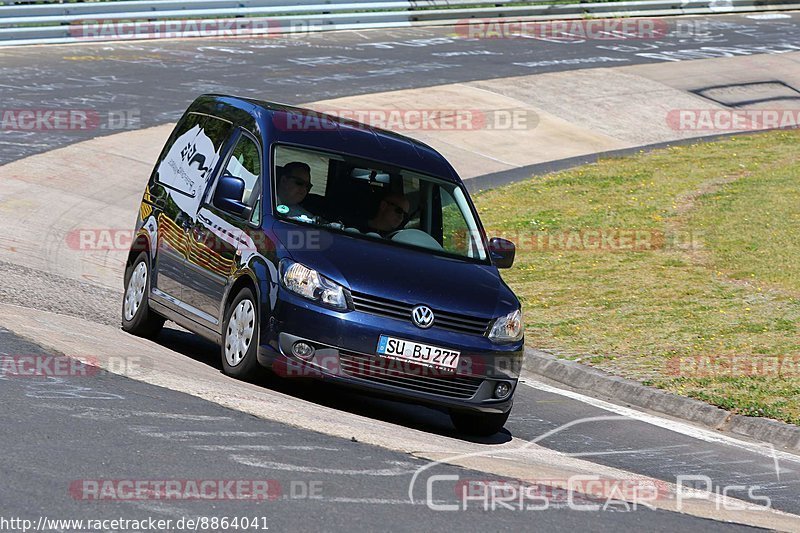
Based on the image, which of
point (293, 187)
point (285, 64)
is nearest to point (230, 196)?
point (293, 187)

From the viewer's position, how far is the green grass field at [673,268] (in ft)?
38.4

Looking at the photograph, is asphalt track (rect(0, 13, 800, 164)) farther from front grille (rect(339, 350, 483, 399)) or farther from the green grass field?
front grille (rect(339, 350, 483, 399))

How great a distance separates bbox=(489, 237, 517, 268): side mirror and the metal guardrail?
1950cm

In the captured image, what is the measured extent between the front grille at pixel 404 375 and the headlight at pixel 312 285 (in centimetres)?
34

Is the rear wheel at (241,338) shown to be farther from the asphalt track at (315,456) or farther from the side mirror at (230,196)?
the side mirror at (230,196)

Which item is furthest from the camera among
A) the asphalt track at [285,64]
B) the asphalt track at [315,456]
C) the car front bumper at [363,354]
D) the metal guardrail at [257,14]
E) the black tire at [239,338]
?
the metal guardrail at [257,14]

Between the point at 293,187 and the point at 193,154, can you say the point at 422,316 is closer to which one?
the point at 293,187

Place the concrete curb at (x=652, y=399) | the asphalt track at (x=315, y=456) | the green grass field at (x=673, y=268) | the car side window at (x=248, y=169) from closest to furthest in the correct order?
the asphalt track at (x=315, y=456)
the car side window at (x=248, y=169)
the concrete curb at (x=652, y=399)
the green grass field at (x=673, y=268)

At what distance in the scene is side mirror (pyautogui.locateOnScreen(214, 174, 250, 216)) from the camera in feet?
30.8

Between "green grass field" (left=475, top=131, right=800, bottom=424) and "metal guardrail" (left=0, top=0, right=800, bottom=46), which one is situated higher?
"metal guardrail" (left=0, top=0, right=800, bottom=46)

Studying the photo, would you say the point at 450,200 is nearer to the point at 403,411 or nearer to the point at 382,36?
the point at 403,411

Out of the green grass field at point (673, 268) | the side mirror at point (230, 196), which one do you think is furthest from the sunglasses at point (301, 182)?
the green grass field at point (673, 268)

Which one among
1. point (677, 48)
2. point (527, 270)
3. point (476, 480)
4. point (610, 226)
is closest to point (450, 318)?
point (476, 480)

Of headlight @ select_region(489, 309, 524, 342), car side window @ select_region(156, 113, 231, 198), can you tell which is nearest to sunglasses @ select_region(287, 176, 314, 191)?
car side window @ select_region(156, 113, 231, 198)
